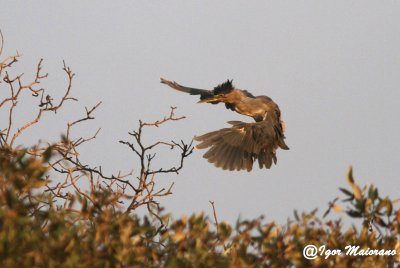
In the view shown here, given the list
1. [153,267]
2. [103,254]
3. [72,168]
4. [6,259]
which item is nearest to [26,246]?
[6,259]

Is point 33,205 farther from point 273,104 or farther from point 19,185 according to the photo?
point 273,104

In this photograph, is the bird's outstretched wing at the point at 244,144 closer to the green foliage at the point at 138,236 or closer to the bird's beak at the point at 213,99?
the bird's beak at the point at 213,99

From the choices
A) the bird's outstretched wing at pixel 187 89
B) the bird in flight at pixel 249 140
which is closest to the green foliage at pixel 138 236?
the bird in flight at pixel 249 140

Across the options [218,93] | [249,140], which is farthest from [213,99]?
[249,140]

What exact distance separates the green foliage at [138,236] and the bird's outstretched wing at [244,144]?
4685mm

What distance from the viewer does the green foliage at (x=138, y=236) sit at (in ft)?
10.0

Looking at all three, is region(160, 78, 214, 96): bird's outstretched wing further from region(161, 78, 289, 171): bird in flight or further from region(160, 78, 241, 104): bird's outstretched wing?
region(161, 78, 289, 171): bird in flight

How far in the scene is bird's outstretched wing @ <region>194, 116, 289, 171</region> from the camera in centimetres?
882

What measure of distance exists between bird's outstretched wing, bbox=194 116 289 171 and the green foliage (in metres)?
4.69

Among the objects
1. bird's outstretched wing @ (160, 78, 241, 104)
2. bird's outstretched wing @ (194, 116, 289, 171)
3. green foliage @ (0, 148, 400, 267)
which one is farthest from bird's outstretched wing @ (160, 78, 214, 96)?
green foliage @ (0, 148, 400, 267)

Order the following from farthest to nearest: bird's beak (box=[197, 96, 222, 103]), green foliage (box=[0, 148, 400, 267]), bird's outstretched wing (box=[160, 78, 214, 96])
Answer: bird's outstretched wing (box=[160, 78, 214, 96]) → bird's beak (box=[197, 96, 222, 103]) → green foliage (box=[0, 148, 400, 267])

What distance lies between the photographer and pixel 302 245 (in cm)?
378

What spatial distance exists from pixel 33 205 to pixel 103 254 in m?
0.39

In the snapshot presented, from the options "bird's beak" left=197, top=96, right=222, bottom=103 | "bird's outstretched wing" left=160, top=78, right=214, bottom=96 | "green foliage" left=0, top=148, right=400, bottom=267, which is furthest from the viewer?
"bird's outstretched wing" left=160, top=78, right=214, bottom=96
